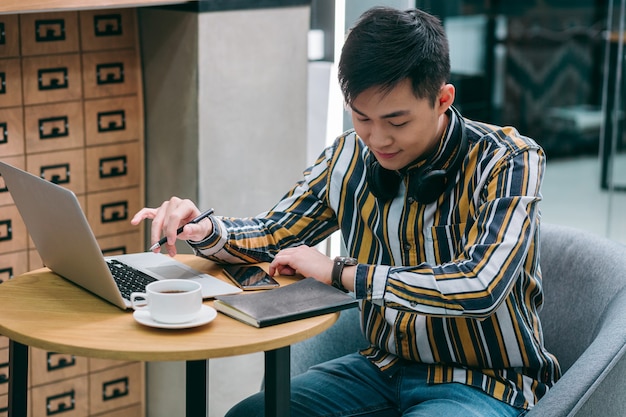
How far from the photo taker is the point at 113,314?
5.42 feet

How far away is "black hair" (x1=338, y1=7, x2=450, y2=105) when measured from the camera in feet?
5.58

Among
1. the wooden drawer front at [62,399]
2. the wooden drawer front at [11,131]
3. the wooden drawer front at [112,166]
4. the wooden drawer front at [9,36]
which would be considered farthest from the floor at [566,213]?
the wooden drawer front at [9,36]

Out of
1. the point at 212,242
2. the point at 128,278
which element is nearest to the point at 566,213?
the point at 212,242

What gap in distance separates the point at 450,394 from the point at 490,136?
51cm

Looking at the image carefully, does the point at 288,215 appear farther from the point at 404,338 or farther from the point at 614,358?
the point at 614,358

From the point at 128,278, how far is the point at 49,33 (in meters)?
1.05

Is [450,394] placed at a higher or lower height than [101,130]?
lower

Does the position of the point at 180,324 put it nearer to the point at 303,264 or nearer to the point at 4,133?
the point at 303,264

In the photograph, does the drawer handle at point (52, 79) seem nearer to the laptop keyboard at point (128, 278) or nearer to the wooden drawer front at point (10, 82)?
the wooden drawer front at point (10, 82)

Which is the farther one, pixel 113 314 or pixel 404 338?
pixel 404 338

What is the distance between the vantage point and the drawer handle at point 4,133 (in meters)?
2.54

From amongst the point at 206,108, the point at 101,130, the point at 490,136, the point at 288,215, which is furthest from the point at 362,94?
the point at 101,130

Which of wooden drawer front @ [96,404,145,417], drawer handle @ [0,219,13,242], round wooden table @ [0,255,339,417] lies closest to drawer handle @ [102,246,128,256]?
drawer handle @ [0,219,13,242]

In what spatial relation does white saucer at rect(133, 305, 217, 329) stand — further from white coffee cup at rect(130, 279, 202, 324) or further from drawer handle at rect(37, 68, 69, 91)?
drawer handle at rect(37, 68, 69, 91)
